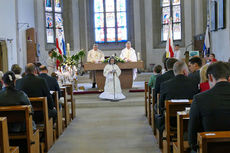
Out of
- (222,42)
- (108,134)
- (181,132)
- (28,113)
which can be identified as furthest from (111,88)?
(181,132)

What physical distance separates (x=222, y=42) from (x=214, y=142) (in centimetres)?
992

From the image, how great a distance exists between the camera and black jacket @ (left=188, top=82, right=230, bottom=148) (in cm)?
279

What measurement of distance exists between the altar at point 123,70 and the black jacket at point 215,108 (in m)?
8.56

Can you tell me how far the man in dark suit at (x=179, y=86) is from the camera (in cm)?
474

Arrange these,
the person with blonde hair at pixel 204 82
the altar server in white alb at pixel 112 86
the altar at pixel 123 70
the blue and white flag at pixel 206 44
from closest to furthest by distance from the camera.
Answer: the person with blonde hair at pixel 204 82, the altar server in white alb at pixel 112 86, the altar at pixel 123 70, the blue and white flag at pixel 206 44

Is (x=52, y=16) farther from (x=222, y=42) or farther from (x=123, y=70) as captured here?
(x=222, y=42)

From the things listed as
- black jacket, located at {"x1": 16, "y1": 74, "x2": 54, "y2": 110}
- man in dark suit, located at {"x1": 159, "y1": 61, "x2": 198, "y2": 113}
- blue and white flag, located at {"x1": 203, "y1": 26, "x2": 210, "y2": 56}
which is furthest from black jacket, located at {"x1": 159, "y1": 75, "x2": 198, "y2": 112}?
blue and white flag, located at {"x1": 203, "y1": 26, "x2": 210, "y2": 56}

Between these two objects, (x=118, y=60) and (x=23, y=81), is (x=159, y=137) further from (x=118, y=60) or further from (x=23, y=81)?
(x=118, y=60)

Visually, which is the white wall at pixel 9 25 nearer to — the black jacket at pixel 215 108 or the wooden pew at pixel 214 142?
the black jacket at pixel 215 108

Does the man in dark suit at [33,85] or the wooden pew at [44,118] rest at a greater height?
the man in dark suit at [33,85]

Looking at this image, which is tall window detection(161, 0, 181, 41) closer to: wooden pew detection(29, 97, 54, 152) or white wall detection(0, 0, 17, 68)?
white wall detection(0, 0, 17, 68)

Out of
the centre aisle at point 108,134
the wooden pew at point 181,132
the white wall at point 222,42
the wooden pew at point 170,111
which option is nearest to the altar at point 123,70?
the centre aisle at point 108,134

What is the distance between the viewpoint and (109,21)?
18.7 metres

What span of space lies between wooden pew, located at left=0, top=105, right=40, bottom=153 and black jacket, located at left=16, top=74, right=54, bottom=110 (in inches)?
45.1
